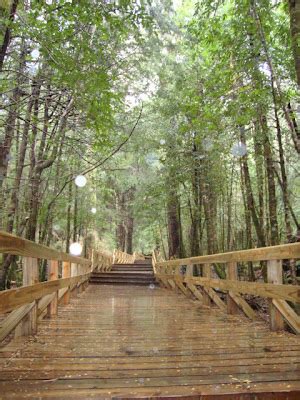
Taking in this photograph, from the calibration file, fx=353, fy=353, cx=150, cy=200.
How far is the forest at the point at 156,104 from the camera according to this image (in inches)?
204

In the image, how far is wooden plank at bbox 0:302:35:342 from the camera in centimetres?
307

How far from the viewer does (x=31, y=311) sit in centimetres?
379

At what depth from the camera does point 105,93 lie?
5336 mm

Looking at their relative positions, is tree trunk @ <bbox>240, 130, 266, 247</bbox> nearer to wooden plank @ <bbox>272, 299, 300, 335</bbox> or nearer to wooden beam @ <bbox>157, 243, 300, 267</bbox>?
wooden beam @ <bbox>157, 243, 300, 267</bbox>

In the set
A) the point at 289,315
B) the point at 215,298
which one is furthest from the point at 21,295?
the point at 215,298

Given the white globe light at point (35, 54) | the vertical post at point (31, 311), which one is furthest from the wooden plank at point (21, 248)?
→ the white globe light at point (35, 54)

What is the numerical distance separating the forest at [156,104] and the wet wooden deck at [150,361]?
2.95 meters

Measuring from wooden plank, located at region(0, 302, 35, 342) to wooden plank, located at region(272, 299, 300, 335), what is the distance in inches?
107

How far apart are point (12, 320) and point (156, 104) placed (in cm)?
1288

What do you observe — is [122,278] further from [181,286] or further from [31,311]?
[31,311]

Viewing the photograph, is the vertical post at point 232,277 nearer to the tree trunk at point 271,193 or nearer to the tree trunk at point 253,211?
the tree trunk at point 271,193

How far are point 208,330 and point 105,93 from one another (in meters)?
3.63

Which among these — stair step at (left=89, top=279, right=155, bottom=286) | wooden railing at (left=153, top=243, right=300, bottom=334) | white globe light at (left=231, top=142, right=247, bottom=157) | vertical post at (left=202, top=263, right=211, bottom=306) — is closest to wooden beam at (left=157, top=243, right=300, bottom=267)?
wooden railing at (left=153, top=243, right=300, bottom=334)

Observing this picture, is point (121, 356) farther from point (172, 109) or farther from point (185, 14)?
point (185, 14)
